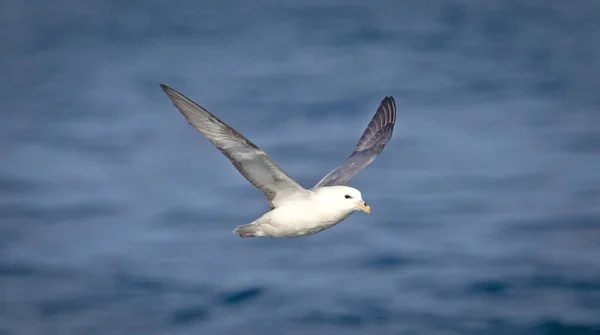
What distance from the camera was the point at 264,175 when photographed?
10289 millimetres

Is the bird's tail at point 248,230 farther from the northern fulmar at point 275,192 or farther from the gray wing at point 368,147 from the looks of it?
the gray wing at point 368,147

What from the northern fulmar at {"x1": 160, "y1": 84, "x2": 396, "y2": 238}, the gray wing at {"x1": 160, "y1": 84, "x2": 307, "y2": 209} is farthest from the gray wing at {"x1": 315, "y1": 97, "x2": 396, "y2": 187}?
the gray wing at {"x1": 160, "y1": 84, "x2": 307, "y2": 209}

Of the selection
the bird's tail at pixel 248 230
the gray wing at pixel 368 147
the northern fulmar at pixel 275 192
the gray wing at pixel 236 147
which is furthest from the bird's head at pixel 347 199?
the gray wing at pixel 368 147

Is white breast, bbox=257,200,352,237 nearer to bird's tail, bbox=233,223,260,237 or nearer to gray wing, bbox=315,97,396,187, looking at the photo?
bird's tail, bbox=233,223,260,237

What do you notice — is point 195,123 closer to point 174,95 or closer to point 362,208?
point 174,95

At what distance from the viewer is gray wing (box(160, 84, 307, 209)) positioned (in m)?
9.84

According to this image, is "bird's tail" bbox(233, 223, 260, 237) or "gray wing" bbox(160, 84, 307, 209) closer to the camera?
"gray wing" bbox(160, 84, 307, 209)

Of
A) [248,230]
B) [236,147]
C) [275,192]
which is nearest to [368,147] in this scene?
[275,192]

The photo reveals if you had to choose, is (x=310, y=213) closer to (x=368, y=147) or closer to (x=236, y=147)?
(x=236, y=147)

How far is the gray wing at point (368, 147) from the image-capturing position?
39.5ft

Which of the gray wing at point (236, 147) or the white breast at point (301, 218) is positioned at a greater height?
the gray wing at point (236, 147)

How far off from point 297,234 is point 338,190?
2.23 feet

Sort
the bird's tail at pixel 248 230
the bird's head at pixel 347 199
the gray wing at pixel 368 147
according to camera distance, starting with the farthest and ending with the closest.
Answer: the gray wing at pixel 368 147 → the bird's tail at pixel 248 230 → the bird's head at pixel 347 199

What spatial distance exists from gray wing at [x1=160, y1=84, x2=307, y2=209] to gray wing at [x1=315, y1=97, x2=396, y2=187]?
5.29ft
